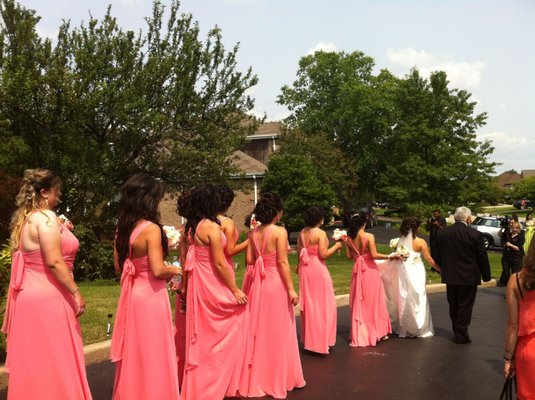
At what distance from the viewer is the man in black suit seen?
924cm

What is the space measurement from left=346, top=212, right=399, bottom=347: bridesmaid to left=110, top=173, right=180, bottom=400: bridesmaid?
4.69 metres

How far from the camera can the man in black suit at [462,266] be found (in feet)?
30.3

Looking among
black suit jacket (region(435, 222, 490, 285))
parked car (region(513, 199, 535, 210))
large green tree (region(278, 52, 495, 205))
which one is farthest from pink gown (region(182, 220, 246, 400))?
parked car (region(513, 199, 535, 210))

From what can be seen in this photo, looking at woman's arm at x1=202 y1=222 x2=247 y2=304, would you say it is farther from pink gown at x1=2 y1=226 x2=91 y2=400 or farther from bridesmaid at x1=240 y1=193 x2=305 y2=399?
pink gown at x1=2 y1=226 x2=91 y2=400

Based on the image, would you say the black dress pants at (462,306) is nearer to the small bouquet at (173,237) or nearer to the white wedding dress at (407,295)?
the white wedding dress at (407,295)

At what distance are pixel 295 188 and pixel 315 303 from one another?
27548 mm

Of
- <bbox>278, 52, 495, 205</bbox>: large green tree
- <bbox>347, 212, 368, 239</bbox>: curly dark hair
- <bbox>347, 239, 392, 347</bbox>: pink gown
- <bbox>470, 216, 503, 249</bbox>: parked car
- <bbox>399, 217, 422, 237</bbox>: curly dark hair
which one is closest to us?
<bbox>347, 239, 392, 347</bbox>: pink gown

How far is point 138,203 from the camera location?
5.18 meters

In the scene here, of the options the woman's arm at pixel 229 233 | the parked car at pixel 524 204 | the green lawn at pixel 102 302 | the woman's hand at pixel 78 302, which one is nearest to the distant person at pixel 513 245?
the green lawn at pixel 102 302

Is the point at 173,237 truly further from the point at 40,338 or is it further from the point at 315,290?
the point at 315,290

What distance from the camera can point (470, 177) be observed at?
1623 inches

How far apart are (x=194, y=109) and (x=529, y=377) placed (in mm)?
20684

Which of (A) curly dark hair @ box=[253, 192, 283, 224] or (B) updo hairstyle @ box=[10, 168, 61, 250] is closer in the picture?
(B) updo hairstyle @ box=[10, 168, 61, 250]

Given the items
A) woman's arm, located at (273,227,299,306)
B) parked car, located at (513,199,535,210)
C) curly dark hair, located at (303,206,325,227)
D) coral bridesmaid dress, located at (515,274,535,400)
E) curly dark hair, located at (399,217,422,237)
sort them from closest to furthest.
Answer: coral bridesmaid dress, located at (515,274,535,400) < woman's arm, located at (273,227,299,306) < curly dark hair, located at (303,206,325,227) < curly dark hair, located at (399,217,422,237) < parked car, located at (513,199,535,210)
